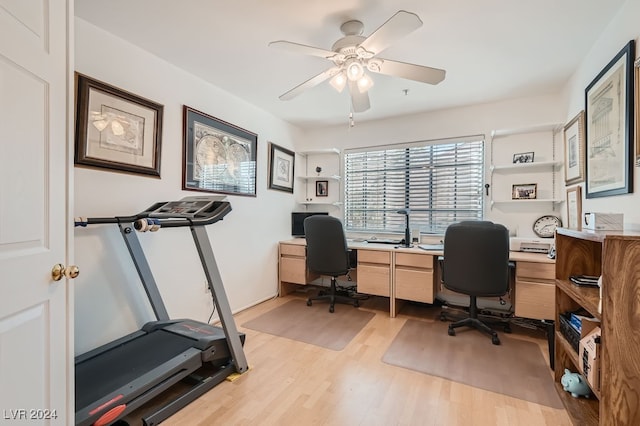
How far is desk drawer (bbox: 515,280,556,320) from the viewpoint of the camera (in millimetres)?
2461

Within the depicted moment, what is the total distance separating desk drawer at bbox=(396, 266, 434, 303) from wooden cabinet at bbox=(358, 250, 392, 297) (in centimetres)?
12

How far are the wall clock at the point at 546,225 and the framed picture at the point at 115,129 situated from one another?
3639 mm

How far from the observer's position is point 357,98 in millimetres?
2176

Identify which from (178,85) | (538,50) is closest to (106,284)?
(178,85)

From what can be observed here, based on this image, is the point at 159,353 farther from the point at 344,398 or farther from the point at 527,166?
the point at 527,166

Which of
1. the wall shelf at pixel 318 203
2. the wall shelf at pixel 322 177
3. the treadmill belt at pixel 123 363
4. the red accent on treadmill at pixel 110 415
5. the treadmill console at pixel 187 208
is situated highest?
the wall shelf at pixel 322 177

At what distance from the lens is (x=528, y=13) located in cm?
179

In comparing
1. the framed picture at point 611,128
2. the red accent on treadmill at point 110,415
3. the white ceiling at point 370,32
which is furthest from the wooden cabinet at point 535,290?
the red accent on treadmill at point 110,415

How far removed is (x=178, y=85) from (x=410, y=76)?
1.91m

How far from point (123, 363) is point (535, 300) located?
3110mm

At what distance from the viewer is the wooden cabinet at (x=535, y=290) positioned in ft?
8.07

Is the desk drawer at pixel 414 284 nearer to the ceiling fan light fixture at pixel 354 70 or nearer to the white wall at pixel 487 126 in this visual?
the white wall at pixel 487 126

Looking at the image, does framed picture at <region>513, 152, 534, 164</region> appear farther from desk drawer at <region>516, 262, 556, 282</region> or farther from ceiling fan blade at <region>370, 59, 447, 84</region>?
ceiling fan blade at <region>370, 59, 447, 84</region>
